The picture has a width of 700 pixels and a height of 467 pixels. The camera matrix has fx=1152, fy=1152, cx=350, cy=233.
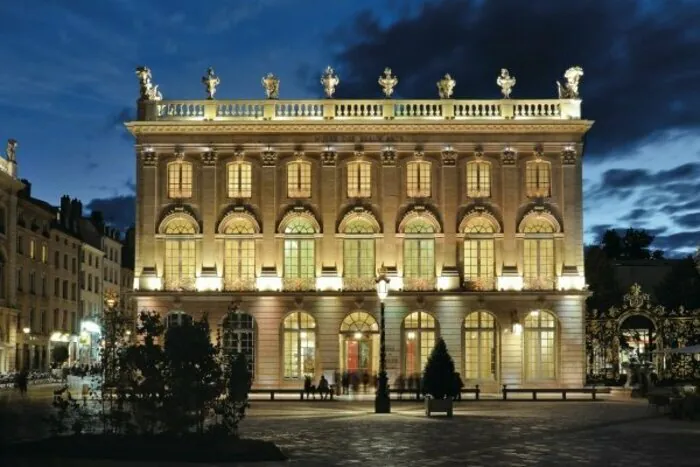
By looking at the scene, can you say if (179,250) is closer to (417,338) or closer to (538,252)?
(417,338)


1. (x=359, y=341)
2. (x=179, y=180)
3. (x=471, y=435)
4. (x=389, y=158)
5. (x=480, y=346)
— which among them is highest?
(x=389, y=158)

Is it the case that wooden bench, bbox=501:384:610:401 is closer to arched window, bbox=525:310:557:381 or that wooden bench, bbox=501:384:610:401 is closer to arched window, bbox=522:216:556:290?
arched window, bbox=525:310:557:381

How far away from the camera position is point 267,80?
53688mm

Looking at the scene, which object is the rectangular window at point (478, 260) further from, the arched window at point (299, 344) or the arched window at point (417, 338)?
the arched window at point (299, 344)

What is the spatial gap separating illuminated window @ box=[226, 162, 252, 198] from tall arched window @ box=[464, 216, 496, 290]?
10.3 metres

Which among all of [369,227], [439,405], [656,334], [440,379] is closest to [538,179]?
[369,227]

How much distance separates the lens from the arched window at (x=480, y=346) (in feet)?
173

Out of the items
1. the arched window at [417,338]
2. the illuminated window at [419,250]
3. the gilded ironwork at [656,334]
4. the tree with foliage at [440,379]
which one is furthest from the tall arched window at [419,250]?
the tree with foliage at [440,379]

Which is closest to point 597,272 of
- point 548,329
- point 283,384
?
point 548,329

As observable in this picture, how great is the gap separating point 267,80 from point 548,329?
57.0 feet

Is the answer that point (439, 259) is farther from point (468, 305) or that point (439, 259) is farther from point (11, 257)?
point (11, 257)

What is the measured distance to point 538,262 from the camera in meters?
53.2

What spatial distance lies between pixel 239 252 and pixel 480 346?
11.9 meters

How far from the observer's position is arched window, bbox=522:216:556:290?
5297 centimetres
